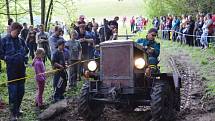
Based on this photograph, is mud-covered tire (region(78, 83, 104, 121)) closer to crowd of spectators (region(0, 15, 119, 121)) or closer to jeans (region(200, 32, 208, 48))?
crowd of spectators (region(0, 15, 119, 121))

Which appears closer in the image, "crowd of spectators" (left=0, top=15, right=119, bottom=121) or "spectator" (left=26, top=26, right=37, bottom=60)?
"crowd of spectators" (left=0, top=15, right=119, bottom=121)

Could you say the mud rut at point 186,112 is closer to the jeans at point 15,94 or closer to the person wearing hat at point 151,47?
the jeans at point 15,94

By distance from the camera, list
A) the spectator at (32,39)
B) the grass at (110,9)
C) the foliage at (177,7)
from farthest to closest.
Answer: the grass at (110,9) → the foliage at (177,7) → the spectator at (32,39)

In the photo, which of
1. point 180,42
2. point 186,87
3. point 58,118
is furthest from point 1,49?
point 180,42

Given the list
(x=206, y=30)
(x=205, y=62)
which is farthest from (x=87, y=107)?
(x=206, y=30)

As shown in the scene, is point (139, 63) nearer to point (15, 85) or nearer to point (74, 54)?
point (15, 85)

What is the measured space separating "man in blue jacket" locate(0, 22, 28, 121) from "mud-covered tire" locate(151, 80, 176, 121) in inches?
113

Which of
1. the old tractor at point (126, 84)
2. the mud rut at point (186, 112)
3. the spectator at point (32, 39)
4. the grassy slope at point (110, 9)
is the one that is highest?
the grassy slope at point (110, 9)

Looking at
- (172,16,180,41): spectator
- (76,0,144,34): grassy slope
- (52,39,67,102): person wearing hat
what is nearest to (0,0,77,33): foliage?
(172,16,180,41): spectator

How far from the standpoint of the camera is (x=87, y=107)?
9602mm

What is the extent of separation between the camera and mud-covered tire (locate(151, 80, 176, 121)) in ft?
29.3

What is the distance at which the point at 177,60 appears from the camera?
68.0 feet

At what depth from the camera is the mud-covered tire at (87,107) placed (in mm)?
9594

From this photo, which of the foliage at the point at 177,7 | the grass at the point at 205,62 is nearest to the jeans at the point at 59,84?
the grass at the point at 205,62
